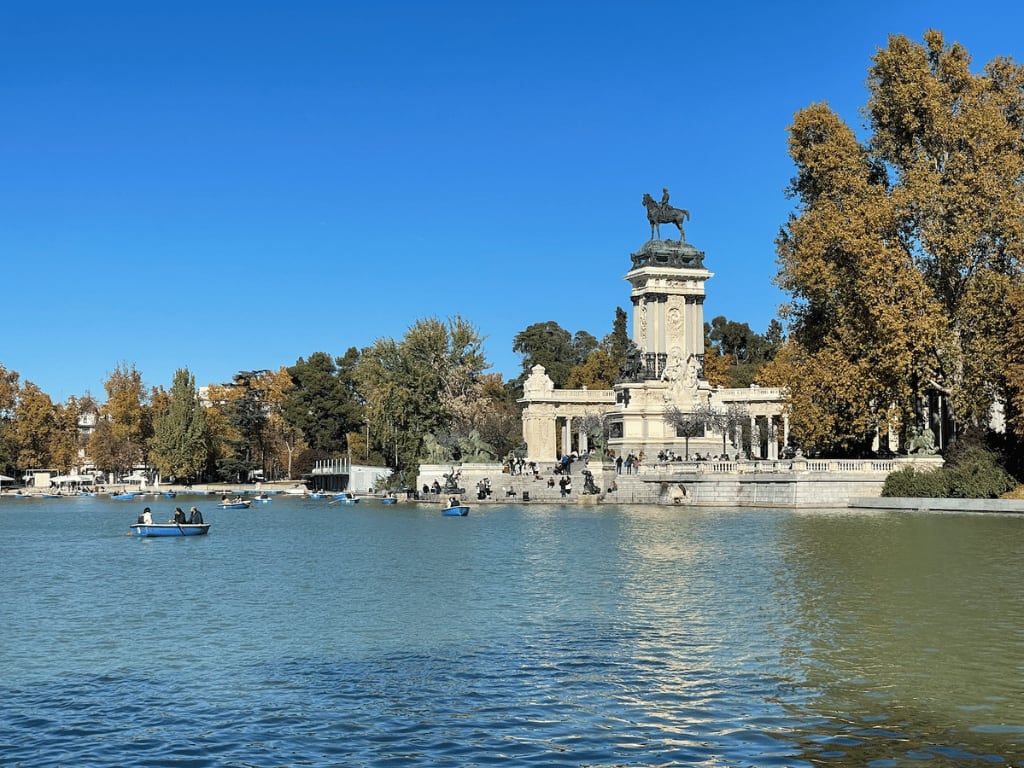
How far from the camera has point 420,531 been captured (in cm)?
4866

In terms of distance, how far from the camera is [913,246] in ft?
171

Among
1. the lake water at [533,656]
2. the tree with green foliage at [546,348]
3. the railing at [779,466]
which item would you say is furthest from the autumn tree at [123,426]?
the lake water at [533,656]

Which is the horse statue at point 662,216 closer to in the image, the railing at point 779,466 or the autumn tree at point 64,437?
the railing at point 779,466

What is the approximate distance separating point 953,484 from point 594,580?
24745 millimetres

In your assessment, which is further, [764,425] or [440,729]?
[764,425]

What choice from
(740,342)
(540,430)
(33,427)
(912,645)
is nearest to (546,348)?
(740,342)

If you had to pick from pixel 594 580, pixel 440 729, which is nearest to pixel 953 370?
pixel 594 580

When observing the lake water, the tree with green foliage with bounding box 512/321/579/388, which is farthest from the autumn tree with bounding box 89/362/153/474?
the lake water

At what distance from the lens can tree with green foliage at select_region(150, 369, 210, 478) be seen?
10381 centimetres

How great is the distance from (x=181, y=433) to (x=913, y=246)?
68062 mm

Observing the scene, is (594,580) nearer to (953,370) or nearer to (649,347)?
(953,370)

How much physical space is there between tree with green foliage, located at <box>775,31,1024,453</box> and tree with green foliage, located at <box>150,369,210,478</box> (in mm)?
62664

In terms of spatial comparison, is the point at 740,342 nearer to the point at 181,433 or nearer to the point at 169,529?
the point at 181,433

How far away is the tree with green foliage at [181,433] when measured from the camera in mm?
103812
